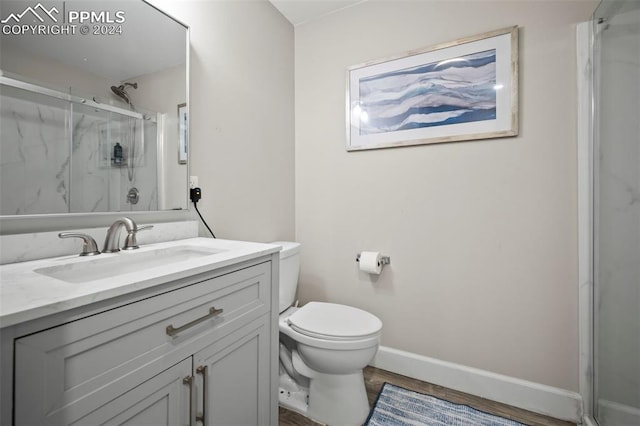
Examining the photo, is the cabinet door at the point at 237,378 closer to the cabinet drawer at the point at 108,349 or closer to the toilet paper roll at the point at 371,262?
the cabinet drawer at the point at 108,349

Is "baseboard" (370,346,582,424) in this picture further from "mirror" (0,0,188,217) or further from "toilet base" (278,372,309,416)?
"mirror" (0,0,188,217)

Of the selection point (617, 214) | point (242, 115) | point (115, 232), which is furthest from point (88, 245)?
point (617, 214)

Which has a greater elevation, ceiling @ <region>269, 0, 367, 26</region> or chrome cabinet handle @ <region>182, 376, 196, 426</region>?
ceiling @ <region>269, 0, 367, 26</region>

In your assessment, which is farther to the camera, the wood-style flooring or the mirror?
the wood-style flooring

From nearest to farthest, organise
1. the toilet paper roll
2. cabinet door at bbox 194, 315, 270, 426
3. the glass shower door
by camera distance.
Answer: cabinet door at bbox 194, 315, 270, 426
the glass shower door
the toilet paper roll

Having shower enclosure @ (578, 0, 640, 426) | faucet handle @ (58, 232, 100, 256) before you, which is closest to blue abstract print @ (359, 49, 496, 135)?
shower enclosure @ (578, 0, 640, 426)

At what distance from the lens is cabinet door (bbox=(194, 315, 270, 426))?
0.81 metres

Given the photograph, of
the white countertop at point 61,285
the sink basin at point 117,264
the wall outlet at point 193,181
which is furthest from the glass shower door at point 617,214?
the wall outlet at point 193,181

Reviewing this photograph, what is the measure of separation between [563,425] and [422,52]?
2051mm

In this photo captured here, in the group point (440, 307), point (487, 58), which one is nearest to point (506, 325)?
point (440, 307)

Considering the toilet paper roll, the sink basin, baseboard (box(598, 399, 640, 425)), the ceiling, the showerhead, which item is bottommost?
baseboard (box(598, 399, 640, 425))

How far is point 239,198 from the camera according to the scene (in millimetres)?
1584

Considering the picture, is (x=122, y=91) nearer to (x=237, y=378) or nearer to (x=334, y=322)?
(x=237, y=378)

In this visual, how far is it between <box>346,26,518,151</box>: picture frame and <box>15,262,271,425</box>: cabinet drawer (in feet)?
4.40
